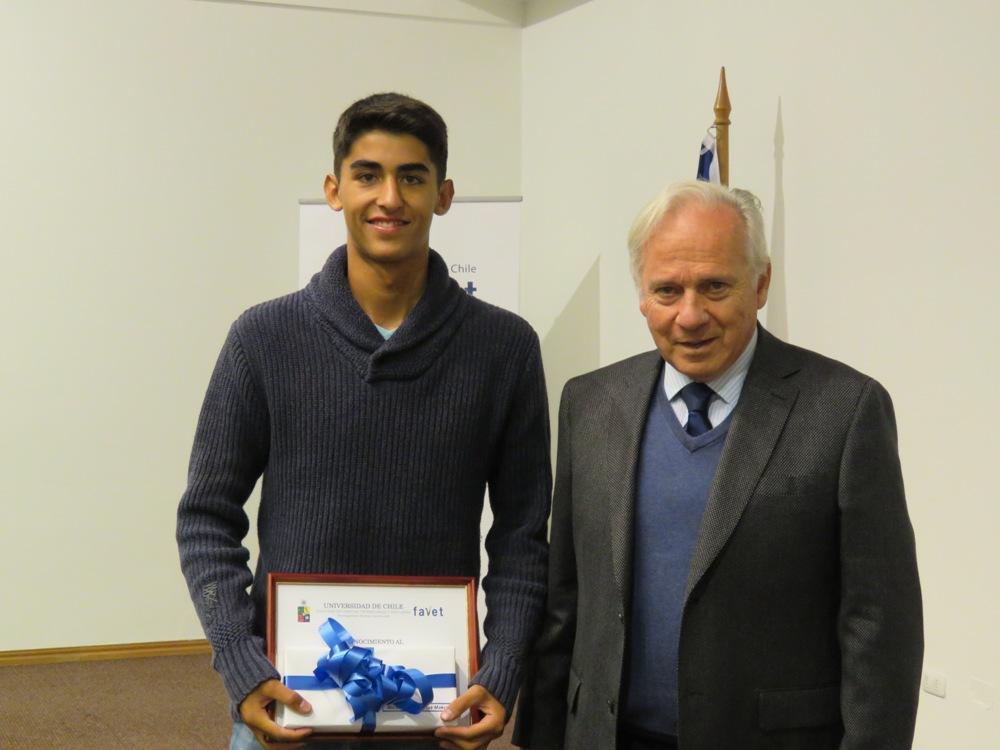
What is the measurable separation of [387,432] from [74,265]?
4500 mm

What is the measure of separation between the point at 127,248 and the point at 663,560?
16.0 feet

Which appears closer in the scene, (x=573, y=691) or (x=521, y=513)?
(x=573, y=691)

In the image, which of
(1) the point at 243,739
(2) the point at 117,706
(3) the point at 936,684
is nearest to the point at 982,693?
(3) the point at 936,684

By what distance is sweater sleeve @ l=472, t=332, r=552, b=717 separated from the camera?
2.03 meters

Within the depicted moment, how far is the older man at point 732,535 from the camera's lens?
173cm

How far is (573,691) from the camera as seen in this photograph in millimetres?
1926

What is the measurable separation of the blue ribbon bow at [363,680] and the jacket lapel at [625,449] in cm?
35

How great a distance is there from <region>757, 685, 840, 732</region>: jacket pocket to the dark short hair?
102 centimetres

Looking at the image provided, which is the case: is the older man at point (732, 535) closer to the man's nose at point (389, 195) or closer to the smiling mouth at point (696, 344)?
the smiling mouth at point (696, 344)

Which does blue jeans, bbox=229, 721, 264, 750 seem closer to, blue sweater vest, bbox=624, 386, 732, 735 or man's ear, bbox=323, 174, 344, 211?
blue sweater vest, bbox=624, 386, 732, 735

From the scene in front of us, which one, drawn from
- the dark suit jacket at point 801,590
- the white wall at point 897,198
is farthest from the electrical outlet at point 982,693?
the dark suit jacket at point 801,590

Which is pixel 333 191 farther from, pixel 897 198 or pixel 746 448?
pixel 897 198

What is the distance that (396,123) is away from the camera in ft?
6.57

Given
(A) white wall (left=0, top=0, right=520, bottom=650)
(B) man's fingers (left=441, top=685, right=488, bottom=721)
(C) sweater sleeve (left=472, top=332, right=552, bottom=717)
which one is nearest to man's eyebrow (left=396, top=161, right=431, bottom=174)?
(C) sweater sleeve (left=472, top=332, right=552, bottom=717)
